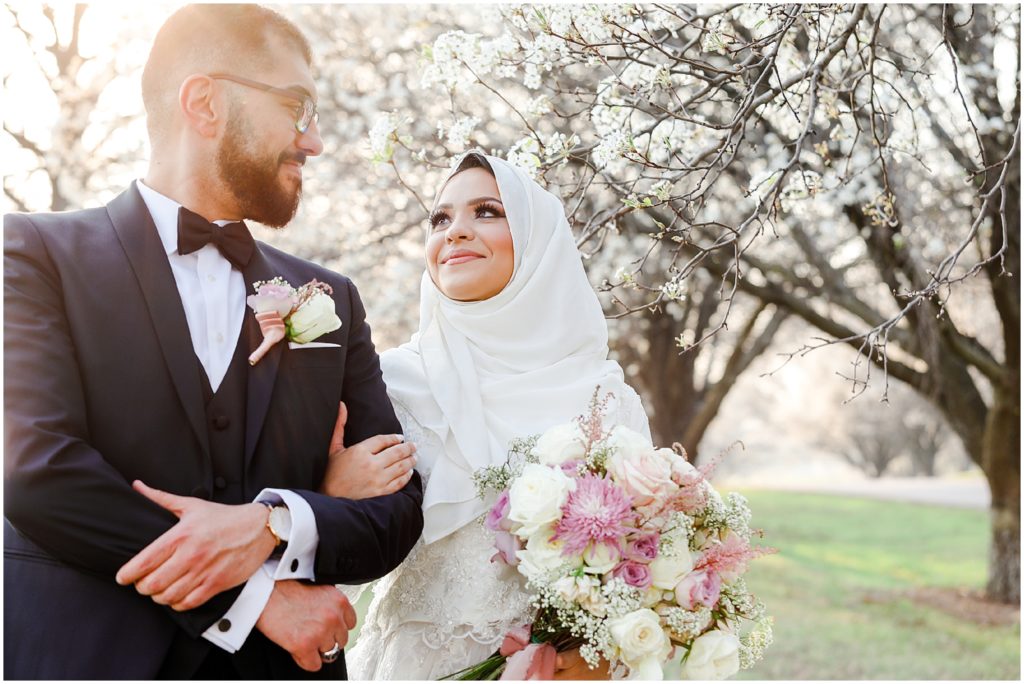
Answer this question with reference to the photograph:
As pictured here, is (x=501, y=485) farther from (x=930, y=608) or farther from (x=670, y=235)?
(x=930, y=608)

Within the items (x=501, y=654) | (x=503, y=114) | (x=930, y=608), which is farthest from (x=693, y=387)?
(x=501, y=654)

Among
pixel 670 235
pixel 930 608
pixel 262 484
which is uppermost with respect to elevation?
pixel 670 235

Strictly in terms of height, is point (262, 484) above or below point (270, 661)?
above

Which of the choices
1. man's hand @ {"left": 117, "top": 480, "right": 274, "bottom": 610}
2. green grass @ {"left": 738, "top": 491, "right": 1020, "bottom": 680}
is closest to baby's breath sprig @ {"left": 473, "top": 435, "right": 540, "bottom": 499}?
man's hand @ {"left": 117, "top": 480, "right": 274, "bottom": 610}

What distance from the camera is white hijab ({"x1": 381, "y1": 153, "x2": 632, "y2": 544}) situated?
3.02m

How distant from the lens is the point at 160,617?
226 cm

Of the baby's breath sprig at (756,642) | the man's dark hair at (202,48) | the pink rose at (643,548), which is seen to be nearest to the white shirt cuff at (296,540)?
the pink rose at (643,548)

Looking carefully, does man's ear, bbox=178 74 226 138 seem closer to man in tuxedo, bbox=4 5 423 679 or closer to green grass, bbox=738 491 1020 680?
man in tuxedo, bbox=4 5 423 679

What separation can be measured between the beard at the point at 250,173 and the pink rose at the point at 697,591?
1487mm

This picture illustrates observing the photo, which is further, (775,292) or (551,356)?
(775,292)

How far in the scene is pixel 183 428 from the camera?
7.65 feet

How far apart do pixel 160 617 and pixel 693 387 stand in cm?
1109

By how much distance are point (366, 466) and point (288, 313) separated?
46 centimetres

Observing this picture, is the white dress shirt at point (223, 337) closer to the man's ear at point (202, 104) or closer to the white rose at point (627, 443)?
the man's ear at point (202, 104)
